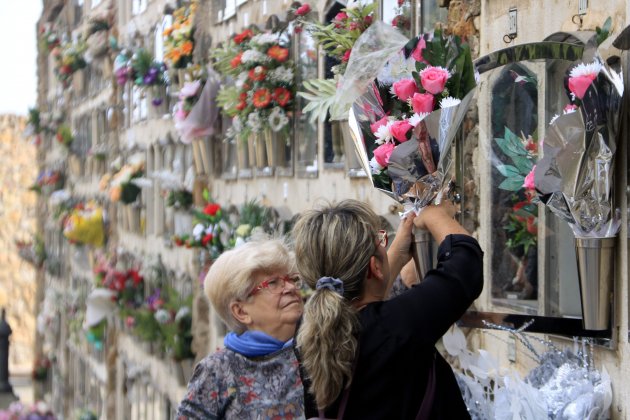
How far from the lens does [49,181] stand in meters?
31.6

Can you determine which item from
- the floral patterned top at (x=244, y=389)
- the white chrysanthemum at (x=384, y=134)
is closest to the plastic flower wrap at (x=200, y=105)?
the white chrysanthemum at (x=384, y=134)

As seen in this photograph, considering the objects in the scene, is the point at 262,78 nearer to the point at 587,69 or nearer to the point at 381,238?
the point at 587,69

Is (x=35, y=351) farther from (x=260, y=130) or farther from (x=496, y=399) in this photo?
(x=496, y=399)

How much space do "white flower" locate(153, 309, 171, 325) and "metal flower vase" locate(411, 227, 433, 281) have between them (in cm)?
1416

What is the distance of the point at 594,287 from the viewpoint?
15.3 ft

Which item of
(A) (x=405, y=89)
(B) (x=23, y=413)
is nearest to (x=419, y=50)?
(A) (x=405, y=89)

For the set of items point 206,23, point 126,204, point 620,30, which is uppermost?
point 206,23

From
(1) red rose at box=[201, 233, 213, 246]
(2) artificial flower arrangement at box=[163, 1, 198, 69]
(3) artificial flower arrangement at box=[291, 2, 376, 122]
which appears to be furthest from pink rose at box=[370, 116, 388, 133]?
(2) artificial flower arrangement at box=[163, 1, 198, 69]

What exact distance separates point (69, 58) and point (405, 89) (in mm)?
22876

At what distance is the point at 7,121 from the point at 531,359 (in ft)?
143

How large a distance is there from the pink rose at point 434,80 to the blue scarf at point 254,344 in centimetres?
103

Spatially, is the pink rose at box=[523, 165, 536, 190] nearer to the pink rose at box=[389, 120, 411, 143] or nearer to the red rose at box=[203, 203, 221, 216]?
the pink rose at box=[389, 120, 411, 143]

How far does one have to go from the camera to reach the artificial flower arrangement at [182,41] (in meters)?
15.2

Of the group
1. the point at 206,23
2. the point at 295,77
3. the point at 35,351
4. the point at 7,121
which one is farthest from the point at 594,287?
the point at 7,121
